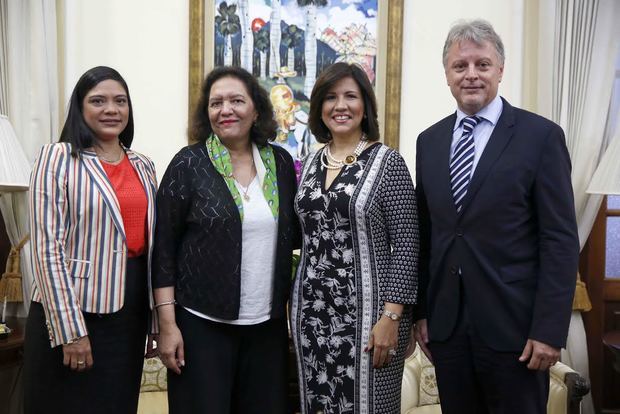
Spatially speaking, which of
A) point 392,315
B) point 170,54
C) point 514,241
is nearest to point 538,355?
point 514,241

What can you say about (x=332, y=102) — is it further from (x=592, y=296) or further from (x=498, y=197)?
(x=592, y=296)

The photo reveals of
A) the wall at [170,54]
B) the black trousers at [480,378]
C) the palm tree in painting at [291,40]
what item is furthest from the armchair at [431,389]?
the palm tree in painting at [291,40]

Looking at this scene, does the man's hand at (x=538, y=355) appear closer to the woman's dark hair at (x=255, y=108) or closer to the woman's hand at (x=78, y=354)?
the woman's dark hair at (x=255, y=108)

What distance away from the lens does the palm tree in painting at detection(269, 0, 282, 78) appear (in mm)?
3400

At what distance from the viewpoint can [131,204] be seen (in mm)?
1852

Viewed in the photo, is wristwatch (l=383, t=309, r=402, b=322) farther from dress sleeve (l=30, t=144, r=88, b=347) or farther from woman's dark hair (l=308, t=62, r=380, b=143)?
dress sleeve (l=30, t=144, r=88, b=347)

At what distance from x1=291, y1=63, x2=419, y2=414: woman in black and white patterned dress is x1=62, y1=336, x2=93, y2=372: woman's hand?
0.63 metres

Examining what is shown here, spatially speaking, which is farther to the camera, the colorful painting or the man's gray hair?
the colorful painting

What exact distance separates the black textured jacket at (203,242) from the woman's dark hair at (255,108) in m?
0.11

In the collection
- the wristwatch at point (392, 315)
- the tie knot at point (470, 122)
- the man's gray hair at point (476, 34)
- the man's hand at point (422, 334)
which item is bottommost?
the man's hand at point (422, 334)

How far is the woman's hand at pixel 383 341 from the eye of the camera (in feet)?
5.77

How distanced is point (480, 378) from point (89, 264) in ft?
3.88

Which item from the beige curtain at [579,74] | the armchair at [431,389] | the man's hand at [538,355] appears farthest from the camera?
the beige curtain at [579,74]

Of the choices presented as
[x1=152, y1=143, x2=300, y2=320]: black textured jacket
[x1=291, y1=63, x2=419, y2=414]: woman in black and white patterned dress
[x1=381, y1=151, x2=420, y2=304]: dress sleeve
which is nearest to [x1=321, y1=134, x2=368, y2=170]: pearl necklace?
[x1=291, y1=63, x2=419, y2=414]: woman in black and white patterned dress
